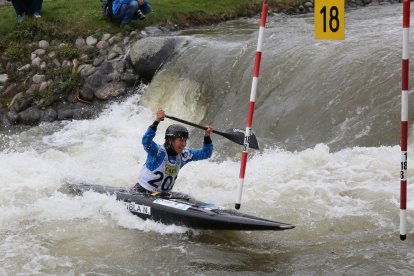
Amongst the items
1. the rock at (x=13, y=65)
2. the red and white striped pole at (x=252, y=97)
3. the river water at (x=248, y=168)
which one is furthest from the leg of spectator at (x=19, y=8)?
the red and white striped pole at (x=252, y=97)

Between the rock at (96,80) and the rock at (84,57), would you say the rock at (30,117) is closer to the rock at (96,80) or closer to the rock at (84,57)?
the rock at (96,80)

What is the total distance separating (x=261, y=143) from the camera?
8.34 meters

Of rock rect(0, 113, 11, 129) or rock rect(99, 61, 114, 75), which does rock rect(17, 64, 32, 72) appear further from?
rock rect(99, 61, 114, 75)

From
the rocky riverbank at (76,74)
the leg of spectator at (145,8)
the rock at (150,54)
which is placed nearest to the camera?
the rock at (150,54)

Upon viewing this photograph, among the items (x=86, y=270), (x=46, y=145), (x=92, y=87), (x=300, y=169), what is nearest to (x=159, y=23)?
(x=92, y=87)

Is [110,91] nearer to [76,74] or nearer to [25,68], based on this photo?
[76,74]

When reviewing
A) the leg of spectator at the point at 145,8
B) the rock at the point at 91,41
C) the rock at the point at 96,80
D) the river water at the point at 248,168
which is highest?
the leg of spectator at the point at 145,8

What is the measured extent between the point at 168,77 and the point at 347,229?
6113 millimetres

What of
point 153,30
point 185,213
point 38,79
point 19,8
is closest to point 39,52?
point 38,79

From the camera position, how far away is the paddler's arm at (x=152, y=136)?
5.93m

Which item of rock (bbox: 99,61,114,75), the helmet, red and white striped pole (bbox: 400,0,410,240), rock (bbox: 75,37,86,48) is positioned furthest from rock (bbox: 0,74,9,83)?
red and white striped pole (bbox: 400,0,410,240)

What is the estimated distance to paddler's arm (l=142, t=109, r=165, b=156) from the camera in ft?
19.5

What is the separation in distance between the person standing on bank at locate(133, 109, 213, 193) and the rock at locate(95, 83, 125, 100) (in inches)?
209

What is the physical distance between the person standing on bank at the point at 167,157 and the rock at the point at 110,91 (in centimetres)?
531
